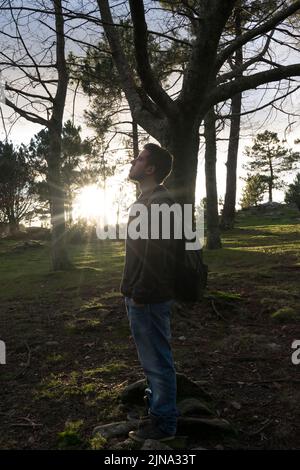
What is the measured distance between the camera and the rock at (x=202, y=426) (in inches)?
142

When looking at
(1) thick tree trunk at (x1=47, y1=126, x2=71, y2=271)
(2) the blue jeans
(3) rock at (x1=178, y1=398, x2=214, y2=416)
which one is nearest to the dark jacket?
(2) the blue jeans

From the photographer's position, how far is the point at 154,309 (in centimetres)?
336

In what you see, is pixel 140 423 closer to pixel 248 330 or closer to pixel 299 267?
pixel 248 330

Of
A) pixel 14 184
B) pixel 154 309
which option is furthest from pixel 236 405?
pixel 14 184

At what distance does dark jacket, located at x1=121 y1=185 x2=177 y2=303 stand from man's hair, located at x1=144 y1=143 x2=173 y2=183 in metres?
0.13

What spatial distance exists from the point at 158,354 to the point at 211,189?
12938mm

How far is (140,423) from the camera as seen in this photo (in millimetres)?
3662

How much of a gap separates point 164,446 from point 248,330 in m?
3.32

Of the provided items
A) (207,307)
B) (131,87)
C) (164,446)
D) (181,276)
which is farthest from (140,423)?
(131,87)

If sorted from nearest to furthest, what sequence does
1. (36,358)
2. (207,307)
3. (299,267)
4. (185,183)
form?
(36,358) < (185,183) < (207,307) < (299,267)

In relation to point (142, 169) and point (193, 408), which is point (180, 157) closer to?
point (142, 169)

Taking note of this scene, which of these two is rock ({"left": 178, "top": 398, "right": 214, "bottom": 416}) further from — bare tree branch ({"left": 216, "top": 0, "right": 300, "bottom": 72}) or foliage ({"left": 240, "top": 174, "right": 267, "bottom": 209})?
foliage ({"left": 240, "top": 174, "right": 267, "bottom": 209})

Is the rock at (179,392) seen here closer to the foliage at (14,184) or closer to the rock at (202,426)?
the rock at (202,426)

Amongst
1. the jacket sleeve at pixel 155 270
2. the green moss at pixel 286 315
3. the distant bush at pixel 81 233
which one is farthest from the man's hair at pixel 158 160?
the distant bush at pixel 81 233
